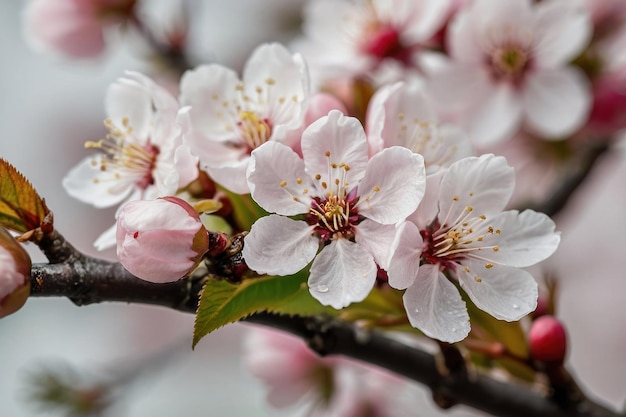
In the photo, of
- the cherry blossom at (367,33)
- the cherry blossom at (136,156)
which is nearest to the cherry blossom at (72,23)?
the cherry blossom at (367,33)

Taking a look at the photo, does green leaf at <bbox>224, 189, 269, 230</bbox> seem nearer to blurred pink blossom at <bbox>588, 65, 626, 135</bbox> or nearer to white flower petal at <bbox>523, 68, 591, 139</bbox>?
white flower petal at <bbox>523, 68, 591, 139</bbox>

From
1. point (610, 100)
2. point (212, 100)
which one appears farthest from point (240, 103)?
point (610, 100)

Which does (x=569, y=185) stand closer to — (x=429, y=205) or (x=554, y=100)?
(x=554, y=100)

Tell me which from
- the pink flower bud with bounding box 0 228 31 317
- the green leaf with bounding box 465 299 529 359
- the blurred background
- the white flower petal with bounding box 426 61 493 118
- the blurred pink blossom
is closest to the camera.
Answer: the pink flower bud with bounding box 0 228 31 317

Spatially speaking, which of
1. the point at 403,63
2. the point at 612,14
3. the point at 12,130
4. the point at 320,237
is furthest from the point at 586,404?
the point at 12,130

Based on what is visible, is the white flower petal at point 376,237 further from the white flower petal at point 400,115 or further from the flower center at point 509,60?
the flower center at point 509,60

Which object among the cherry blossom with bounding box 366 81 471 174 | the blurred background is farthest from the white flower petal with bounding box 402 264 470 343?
the blurred background

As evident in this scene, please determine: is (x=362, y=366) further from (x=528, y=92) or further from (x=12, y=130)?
(x=12, y=130)
